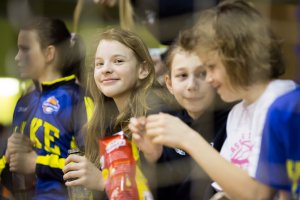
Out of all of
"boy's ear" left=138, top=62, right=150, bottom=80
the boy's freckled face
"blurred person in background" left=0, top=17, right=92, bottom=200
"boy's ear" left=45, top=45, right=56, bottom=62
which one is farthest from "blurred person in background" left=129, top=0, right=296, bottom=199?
"boy's ear" left=45, top=45, right=56, bottom=62

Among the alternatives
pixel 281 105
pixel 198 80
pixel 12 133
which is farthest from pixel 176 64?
pixel 12 133

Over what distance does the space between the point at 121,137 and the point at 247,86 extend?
0.77 ft

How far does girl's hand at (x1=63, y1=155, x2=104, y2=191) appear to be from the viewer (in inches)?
50.8

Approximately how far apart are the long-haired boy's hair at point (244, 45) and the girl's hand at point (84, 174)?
0.33 meters

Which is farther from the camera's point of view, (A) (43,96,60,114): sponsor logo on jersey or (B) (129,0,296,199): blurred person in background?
(A) (43,96,60,114): sponsor logo on jersey

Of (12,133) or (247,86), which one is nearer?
(247,86)

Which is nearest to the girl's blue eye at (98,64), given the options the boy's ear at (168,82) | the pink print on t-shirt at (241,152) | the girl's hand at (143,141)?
the boy's ear at (168,82)

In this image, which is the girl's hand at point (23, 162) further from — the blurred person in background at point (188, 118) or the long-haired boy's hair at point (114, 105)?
the blurred person in background at point (188, 118)

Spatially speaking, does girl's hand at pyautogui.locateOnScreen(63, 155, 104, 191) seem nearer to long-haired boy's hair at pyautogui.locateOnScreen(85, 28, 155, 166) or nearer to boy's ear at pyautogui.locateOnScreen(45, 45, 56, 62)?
long-haired boy's hair at pyautogui.locateOnScreen(85, 28, 155, 166)

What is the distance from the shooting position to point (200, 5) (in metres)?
1.41

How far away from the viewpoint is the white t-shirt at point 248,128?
3.50ft

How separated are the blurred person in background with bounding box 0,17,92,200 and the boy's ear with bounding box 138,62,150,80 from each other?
6.7 inches

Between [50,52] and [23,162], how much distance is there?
253mm

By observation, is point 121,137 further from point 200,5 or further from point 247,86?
point 200,5
